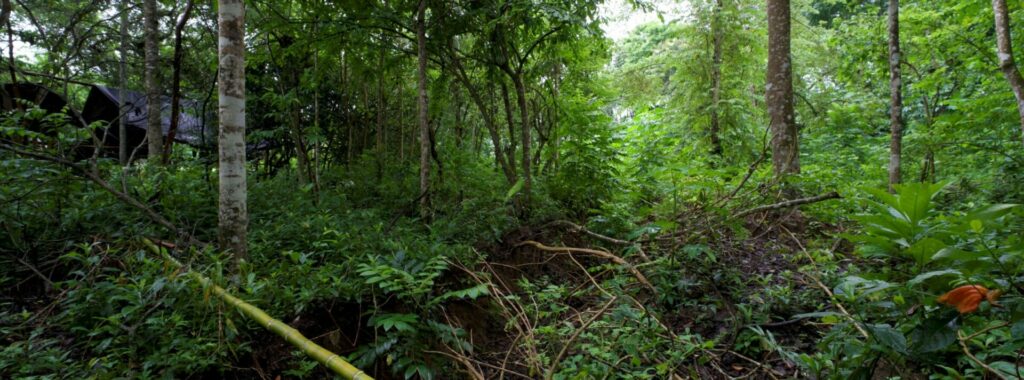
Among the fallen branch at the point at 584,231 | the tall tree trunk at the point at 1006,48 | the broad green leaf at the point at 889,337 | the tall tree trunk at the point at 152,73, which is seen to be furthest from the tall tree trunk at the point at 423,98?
the tall tree trunk at the point at 1006,48

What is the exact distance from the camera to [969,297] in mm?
1493

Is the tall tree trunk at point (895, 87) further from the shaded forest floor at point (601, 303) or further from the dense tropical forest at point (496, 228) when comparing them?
the shaded forest floor at point (601, 303)

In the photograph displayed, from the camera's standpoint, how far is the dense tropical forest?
2387mm

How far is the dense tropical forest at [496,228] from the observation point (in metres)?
2.39

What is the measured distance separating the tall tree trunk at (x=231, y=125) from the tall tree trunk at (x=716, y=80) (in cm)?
838

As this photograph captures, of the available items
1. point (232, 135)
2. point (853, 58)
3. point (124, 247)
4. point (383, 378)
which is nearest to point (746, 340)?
point (383, 378)

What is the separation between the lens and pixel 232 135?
3.46 metres

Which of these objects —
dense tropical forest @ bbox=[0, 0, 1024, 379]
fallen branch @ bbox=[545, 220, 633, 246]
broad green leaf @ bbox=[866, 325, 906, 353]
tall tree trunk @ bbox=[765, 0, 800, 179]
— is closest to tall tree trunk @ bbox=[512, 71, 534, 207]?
dense tropical forest @ bbox=[0, 0, 1024, 379]

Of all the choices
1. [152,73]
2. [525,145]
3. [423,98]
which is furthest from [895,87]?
→ [152,73]

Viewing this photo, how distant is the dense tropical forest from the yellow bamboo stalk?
17 mm

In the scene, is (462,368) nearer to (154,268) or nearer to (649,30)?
(154,268)

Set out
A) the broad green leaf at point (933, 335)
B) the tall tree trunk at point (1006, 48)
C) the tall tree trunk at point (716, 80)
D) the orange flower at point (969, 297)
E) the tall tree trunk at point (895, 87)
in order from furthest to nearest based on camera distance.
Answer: the tall tree trunk at point (716, 80), the tall tree trunk at point (895, 87), the tall tree trunk at point (1006, 48), the broad green leaf at point (933, 335), the orange flower at point (969, 297)

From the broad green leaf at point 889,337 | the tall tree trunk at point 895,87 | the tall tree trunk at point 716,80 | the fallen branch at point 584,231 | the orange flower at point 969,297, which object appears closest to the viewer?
the orange flower at point 969,297

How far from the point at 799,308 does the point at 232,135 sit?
4526 millimetres
